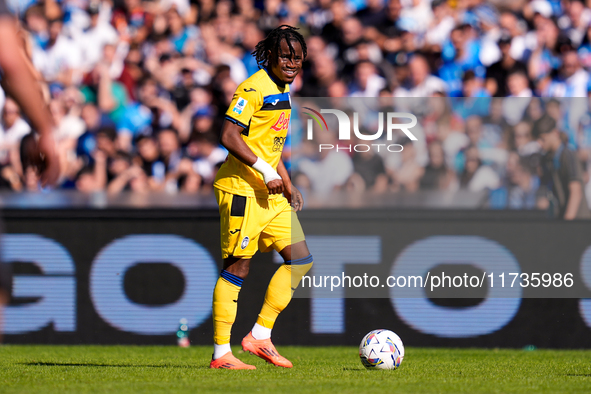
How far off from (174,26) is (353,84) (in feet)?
11.4

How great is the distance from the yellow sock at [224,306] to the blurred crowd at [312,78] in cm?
240

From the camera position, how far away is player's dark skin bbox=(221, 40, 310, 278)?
19.1ft

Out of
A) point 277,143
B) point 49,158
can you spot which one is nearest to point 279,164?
point 277,143

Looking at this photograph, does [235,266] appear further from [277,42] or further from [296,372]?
[277,42]

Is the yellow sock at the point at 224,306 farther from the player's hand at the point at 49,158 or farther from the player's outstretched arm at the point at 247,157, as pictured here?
the player's hand at the point at 49,158

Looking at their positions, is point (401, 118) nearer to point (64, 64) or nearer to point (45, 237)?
point (45, 237)

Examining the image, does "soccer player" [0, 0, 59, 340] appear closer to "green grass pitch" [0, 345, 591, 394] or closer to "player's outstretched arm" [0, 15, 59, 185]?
"player's outstretched arm" [0, 15, 59, 185]

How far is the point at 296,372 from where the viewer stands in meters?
5.81

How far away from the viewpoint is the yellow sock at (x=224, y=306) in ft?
19.8

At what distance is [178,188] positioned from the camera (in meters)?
9.62

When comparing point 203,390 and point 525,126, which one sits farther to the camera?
point 525,126

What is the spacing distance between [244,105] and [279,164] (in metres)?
0.70

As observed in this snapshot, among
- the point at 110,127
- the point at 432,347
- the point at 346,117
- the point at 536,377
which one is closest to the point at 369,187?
the point at 346,117

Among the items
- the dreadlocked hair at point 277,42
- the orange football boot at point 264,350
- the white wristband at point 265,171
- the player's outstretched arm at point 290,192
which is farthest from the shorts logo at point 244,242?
the dreadlocked hair at point 277,42
